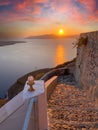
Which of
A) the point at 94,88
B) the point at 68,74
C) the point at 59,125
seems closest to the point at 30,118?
the point at 59,125

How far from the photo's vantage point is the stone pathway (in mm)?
3500

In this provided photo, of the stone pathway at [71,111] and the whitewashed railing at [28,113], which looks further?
the stone pathway at [71,111]

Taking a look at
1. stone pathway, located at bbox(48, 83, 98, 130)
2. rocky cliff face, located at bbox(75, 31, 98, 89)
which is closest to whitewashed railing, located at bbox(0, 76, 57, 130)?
stone pathway, located at bbox(48, 83, 98, 130)

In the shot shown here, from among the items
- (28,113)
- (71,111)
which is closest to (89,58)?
(71,111)

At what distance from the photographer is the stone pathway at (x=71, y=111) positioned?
11.5 ft

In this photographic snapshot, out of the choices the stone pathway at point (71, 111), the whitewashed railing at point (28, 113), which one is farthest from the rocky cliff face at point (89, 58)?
the whitewashed railing at point (28, 113)

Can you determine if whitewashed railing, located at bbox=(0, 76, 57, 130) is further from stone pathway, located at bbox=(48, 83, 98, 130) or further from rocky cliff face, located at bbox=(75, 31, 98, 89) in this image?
rocky cliff face, located at bbox=(75, 31, 98, 89)

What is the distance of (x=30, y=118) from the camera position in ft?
8.99

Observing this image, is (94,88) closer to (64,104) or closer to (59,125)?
(64,104)

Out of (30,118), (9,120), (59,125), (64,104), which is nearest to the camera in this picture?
(30,118)

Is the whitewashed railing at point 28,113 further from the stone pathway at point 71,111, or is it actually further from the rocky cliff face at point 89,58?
the rocky cliff face at point 89,58

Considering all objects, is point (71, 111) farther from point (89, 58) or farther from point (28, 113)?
point (89, 58)

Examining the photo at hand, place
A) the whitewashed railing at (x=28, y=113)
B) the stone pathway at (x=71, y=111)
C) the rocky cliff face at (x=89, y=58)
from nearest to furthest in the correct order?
the whitewashed railing at (x=28, y=113) → the stone pathway at (x=71, y=111) → the rocky cliff face at (x=89, y=58)

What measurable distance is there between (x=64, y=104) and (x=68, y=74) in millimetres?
3991
